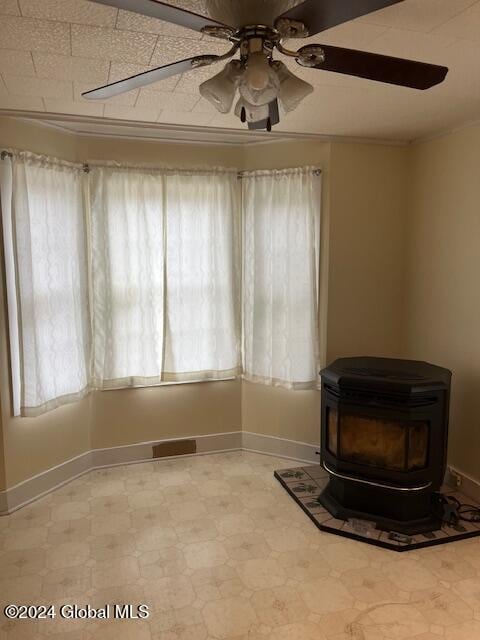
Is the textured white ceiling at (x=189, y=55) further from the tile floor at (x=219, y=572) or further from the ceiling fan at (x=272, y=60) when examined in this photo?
the tile floor at (x=219, y=572)

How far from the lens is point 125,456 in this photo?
3.73 meters

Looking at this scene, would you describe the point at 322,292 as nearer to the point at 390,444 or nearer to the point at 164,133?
the point at 390,444

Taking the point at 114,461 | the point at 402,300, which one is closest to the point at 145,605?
the point at 114,461

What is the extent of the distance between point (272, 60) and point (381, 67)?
0.34m

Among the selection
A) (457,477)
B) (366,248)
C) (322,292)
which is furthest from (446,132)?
(457,477)

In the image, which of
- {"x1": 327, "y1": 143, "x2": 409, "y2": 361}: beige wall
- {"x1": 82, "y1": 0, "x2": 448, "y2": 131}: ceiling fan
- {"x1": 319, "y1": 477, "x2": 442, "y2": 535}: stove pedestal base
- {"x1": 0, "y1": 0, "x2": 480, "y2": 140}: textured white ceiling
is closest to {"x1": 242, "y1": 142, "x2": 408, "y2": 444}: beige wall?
{"x1": 327, "y1": 143, "x2": 409, "y2": 361}: beige wall

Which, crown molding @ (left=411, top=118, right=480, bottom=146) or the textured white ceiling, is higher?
crown molding @ (left=411, top=118, right=480, bottom=146)

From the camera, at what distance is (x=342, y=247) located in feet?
11.6

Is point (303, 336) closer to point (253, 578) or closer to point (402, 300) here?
point (402, 300)

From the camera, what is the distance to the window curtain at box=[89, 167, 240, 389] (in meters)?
3.43

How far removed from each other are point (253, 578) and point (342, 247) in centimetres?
223

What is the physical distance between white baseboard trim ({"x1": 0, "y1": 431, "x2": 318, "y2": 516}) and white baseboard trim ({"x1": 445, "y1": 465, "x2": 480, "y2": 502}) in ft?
3.12

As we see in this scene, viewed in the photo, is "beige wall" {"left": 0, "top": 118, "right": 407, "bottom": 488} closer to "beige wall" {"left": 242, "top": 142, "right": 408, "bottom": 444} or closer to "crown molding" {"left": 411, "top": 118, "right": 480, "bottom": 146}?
"beige wall" {"left": 242, "top": 142, "right": 408, "bottom": 444}

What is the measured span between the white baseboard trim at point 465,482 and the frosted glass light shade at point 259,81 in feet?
9.27
